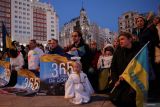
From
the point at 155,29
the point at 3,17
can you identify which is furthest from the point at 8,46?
the point at 3,17

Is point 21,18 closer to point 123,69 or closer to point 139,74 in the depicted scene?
point 123,69

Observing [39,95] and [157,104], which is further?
[39,95]

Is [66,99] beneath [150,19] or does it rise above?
beneath

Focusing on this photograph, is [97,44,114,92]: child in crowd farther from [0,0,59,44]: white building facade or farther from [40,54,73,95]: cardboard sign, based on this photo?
[0,0,59,44]: white building facade

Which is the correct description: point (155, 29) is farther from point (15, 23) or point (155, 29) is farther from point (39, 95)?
point (15, 23)

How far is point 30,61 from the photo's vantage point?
26.9 feet

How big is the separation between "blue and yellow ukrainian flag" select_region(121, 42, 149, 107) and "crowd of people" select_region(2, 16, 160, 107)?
122mm

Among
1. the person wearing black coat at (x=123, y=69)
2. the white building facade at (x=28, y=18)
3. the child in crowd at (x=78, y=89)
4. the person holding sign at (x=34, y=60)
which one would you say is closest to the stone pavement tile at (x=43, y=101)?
the child in crowd at (x=78, y=89)

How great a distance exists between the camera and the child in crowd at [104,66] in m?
7.21

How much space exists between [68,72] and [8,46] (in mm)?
3337

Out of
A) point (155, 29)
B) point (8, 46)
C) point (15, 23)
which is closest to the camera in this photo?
point (155, 29)

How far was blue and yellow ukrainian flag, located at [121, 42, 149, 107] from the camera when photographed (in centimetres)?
557

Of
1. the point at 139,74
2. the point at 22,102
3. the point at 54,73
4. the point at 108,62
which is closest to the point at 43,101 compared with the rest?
the point at 22,102

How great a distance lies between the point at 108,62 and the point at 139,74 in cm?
170
